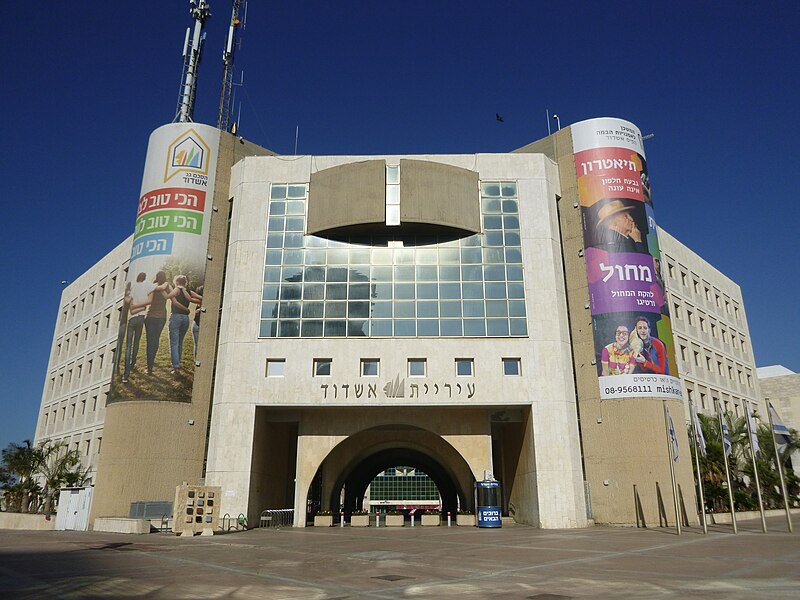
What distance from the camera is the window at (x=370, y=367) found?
3784cm

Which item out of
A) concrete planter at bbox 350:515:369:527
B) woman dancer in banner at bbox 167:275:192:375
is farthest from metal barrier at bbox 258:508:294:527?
woman dancer in banner at bbox 167:275:192:375

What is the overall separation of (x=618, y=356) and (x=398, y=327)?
45.7ft

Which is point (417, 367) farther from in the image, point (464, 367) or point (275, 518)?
point (275, 518)

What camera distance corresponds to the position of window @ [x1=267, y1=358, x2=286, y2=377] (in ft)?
125

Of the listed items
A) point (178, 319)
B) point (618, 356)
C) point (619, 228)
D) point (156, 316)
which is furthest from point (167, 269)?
point (619, 228)

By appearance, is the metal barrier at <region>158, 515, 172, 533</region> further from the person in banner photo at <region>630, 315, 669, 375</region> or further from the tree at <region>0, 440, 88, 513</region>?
the person in banner photo at <region>630, 315, 669, 375</region>

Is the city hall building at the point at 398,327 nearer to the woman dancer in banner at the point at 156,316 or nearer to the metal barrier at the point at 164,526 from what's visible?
the woman dancer in banner at the point at 156,316

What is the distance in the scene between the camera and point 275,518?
39594mm

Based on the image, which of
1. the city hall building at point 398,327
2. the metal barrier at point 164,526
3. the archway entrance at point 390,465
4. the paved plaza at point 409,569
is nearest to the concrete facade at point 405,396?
the city hall building at point 398,327

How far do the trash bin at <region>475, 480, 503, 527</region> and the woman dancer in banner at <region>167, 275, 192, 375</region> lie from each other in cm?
2045

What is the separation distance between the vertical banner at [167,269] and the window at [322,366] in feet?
27.0

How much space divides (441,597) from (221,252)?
3494cm

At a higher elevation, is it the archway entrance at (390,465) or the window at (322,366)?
the window at (322,366)

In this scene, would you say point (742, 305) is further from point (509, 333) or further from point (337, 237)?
point (337, 237)
